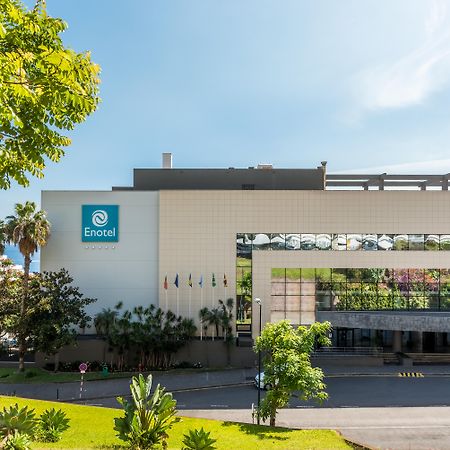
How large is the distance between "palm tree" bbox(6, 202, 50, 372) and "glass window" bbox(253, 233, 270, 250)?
20.6 m

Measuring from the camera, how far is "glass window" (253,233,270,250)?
139ft

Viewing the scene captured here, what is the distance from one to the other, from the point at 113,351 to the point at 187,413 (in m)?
14.8

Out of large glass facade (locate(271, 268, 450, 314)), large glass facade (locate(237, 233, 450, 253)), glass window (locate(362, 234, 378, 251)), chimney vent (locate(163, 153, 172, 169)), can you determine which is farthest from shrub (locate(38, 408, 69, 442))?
chimney vent (locate(163, 153, 172, 169))

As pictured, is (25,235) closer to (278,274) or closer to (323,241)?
(278,274)

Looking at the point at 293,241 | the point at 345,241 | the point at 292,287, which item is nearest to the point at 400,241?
the point at 345,241

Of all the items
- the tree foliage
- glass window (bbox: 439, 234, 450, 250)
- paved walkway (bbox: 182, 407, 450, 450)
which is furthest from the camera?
glass window (bbox: 439, 234, 450, 250)

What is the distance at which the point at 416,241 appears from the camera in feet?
140

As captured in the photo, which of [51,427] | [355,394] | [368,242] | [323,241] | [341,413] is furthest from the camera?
[368,242]

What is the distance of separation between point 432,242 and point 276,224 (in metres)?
16.5

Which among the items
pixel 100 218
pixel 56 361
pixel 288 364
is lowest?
pixel 56 361

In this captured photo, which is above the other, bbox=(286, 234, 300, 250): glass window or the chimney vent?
the chimney vent

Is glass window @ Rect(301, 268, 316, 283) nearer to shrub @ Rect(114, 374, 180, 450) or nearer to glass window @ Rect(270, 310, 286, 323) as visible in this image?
glass window @ Rect(270, 310, 286, 323)

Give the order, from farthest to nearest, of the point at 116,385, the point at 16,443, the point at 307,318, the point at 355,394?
the point at 307,318 → the point at 116,385 → the point at 355,394 → the point at 16,443

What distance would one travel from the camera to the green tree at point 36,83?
7.71m
